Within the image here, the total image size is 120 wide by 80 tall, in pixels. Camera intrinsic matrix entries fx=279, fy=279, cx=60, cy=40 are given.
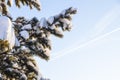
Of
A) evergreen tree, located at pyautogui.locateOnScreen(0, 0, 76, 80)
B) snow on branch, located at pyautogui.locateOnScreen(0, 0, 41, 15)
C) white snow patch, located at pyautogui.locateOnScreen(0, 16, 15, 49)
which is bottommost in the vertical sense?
white snow patch, located at pyautogui.locateOnScreen(0, 16, 15, 49)

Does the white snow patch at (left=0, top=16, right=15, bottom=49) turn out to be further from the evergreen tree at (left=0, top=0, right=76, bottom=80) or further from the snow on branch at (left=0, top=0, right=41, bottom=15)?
the snow on branch at (left=0, top=0, right=41, bottom=15)

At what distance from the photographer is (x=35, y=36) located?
17.7 ft

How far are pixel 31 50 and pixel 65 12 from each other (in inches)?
38.1

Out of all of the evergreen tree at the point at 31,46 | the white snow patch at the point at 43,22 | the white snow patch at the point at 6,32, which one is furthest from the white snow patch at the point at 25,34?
the white snow patch at the point at 6,32

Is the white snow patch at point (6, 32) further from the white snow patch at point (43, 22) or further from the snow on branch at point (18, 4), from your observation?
the snow on branch at point (18, 4)

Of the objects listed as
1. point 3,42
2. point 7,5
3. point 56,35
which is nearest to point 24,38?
point 56,35

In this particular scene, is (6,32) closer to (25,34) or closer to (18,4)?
(25,34)

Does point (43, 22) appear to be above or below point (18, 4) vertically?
below

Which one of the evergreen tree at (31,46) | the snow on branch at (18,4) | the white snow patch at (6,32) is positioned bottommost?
the white snow patch at (6,32)

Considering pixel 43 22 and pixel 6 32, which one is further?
pixel 43 22

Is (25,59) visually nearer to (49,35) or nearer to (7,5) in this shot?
(49,35)

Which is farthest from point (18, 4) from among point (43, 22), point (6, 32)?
point (6, 32)

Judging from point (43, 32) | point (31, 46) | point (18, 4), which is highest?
point (18, 4)

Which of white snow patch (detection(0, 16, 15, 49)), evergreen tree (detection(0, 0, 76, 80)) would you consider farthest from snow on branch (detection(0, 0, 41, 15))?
white snow patch (detection(0, 16, 15, 49))
